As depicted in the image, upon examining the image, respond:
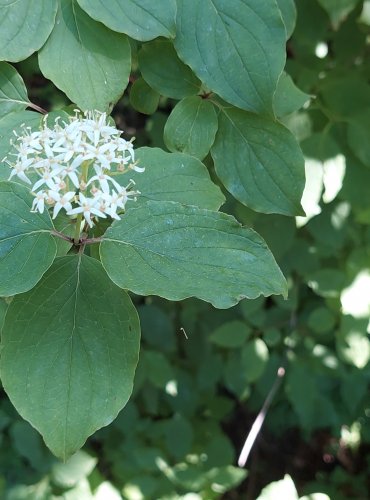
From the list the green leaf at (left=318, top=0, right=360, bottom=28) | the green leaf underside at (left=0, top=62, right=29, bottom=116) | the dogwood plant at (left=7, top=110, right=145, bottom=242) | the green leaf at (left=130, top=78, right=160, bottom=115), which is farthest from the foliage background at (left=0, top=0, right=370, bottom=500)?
the dogwood plant at (left=7, top=110, right=145, bottom=242)

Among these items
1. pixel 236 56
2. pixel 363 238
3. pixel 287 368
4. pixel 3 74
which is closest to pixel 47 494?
pixel 287 368

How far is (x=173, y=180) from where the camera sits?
95 cm

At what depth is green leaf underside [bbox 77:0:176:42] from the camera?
3.12ft

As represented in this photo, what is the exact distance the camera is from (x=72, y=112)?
1.05 metres

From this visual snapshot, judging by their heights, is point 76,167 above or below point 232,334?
above

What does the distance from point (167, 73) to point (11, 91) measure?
255 mm

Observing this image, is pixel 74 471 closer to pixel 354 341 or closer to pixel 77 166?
pixel 354 341

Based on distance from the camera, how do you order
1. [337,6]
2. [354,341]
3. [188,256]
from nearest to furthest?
[188,256] < [337,6] < [354,341]

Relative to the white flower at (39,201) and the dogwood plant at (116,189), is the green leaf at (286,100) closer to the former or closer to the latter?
the dogwood plant at (116,189)

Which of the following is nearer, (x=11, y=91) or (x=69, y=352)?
(x=69, y=352)

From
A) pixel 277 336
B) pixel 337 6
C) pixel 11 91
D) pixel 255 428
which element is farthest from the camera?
pixel 277 336

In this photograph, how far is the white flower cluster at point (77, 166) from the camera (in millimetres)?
841

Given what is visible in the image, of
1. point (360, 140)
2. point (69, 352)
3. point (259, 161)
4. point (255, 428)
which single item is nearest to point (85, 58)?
point (259, 161)

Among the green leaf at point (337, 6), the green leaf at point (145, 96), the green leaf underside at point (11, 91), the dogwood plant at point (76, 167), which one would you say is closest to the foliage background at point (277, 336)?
the green leaf at point (337, 6)
